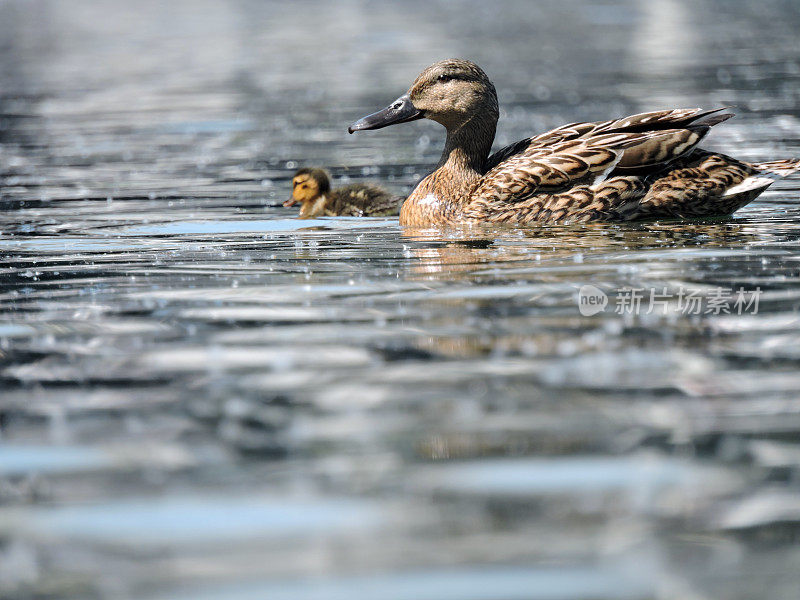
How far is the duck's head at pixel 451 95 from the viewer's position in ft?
27.9

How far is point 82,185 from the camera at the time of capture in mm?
10930

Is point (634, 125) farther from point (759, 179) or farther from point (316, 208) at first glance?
point (316, 208)

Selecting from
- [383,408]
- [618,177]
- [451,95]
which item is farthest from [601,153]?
[383,408]

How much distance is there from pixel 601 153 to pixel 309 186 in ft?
8.05

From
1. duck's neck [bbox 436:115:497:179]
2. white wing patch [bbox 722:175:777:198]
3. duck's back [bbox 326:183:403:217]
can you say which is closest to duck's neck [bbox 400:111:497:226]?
duck's neck [bbox 436:115:497:179]

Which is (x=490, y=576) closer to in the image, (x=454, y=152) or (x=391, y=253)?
(x=391, y=253)

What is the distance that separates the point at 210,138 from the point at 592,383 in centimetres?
1067

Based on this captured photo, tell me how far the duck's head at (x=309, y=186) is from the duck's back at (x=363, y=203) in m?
0.11

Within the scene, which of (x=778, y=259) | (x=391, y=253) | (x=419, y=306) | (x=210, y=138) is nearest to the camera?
(x=419, y=306)

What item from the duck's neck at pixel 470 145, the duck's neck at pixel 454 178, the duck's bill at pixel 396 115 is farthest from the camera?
the duck's bill at pixel 396 115

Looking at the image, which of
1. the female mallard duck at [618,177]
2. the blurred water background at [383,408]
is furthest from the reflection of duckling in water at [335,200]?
the female mallard duck at [618,177]

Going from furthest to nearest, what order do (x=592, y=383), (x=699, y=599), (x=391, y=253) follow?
(x=391, y=253)
(x=592, y=383)
(x=699, y=599)

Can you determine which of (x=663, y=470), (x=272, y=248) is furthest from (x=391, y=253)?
(x=663, y=470)

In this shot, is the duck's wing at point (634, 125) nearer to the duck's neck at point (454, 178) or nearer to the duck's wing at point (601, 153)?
the duck's wing at point (601, 153)
